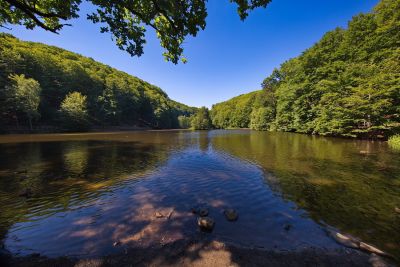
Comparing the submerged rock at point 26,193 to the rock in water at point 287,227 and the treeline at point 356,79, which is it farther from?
the treeline at point 356,79

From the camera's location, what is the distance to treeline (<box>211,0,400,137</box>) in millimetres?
25672

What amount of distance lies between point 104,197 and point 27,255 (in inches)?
158

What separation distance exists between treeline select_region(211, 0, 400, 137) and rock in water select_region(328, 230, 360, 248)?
28568 millimetres

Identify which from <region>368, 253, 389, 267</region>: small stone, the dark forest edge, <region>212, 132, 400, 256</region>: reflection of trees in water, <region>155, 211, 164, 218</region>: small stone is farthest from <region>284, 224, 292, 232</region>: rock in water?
the dark forest edge

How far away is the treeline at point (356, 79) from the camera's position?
2567cm

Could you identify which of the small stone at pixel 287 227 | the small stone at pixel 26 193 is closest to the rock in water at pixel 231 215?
the small stone at pixel 287 227

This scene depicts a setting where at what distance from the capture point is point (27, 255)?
480 centimetres

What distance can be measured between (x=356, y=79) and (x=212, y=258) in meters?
36.4

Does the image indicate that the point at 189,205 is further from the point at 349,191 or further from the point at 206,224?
the point at 349,191

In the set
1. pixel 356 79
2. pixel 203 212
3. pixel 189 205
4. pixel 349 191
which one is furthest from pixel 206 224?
pixel 356 79

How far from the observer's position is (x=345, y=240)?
17.4 feet

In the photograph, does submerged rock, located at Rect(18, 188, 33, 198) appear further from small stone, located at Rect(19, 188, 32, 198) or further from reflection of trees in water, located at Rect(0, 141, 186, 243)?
reflection of trees in water, located at Rect(0, 141, 186, 243)

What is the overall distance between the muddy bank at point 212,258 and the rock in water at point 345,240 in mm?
246

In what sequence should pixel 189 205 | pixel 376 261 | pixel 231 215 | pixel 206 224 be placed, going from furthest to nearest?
pixel 189 205
pixel 231 215
pixel 206 224
pixel 376 261
